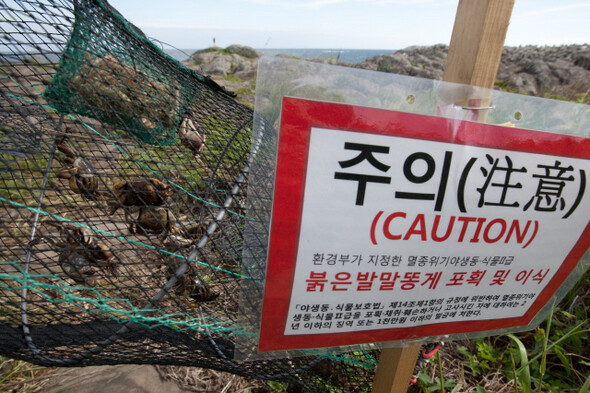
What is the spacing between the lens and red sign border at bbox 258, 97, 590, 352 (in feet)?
2.76

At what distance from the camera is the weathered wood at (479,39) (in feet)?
3.24

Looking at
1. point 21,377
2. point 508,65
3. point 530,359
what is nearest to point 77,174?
point 21,377

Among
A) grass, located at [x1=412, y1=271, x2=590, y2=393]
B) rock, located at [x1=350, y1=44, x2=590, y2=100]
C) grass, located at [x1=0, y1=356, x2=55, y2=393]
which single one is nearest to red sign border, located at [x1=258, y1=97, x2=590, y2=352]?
grass, located at [x1=412, y1=271, x2=590, y2=393]

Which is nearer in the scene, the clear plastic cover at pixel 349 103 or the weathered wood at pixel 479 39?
the clear plastic cover at pixel 349 103


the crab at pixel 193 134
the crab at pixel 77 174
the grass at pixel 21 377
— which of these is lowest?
the grass at pixel 21 377

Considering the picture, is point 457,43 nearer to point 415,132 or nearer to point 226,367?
point 415,132

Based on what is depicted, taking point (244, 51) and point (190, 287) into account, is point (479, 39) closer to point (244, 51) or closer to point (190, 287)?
point (190, 287)

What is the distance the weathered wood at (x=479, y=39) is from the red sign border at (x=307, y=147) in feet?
0.66

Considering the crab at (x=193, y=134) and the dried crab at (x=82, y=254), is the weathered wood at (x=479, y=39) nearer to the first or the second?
the crab at (x=193, y=134)

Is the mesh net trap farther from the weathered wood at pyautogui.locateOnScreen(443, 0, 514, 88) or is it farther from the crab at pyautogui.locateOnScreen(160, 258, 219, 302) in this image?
the weathered wood at pyautogui.locateOnScreen(443, 0, 514, 88)

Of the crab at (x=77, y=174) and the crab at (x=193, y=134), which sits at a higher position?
the crab at (x=193, y=134)

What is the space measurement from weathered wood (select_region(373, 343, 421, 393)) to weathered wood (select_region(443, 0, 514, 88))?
3.12 ft

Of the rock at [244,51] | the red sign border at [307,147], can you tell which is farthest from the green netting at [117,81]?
the rock at [244,51]

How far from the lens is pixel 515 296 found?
1.24m
